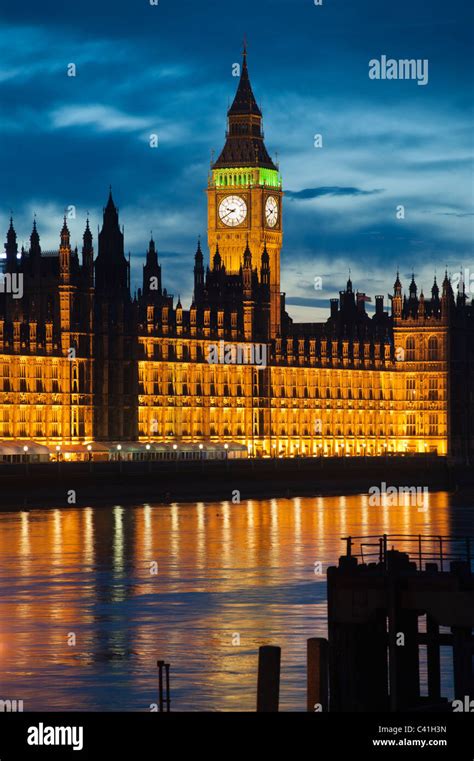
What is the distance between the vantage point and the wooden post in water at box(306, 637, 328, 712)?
36094mm

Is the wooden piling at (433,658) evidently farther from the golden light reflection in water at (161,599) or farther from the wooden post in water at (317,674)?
the wooden post in water at (317,674)

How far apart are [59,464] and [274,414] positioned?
44.5 meters

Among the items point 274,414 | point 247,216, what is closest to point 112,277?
point 274,414

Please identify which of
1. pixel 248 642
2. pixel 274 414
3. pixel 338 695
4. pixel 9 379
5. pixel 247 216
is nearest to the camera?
pixel 338 695

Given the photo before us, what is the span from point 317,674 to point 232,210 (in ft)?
512

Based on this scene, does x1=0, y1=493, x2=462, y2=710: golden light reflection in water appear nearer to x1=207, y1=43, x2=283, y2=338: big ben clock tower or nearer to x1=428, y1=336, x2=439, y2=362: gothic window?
x1=428, y1=336, x2=439, y2=362: gothic window

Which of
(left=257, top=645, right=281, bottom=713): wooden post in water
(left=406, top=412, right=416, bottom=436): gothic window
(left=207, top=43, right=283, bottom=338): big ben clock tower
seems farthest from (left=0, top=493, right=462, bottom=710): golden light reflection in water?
(left=207, top=43, right=283, bottom=338): big ben clock tower

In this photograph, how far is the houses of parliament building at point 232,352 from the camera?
129750 millimetres

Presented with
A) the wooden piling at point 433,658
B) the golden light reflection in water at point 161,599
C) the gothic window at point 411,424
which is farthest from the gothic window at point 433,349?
the wooden piling at point 433,658

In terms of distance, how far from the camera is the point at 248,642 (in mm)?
50438

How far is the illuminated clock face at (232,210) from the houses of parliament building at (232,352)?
162mm

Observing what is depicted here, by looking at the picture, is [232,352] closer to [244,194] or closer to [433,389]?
[433,389]

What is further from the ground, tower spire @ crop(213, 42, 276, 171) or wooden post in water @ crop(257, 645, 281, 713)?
tower spire @ crop(213, 42, 276, 171)

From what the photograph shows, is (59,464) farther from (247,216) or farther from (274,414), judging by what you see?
(247,216)
